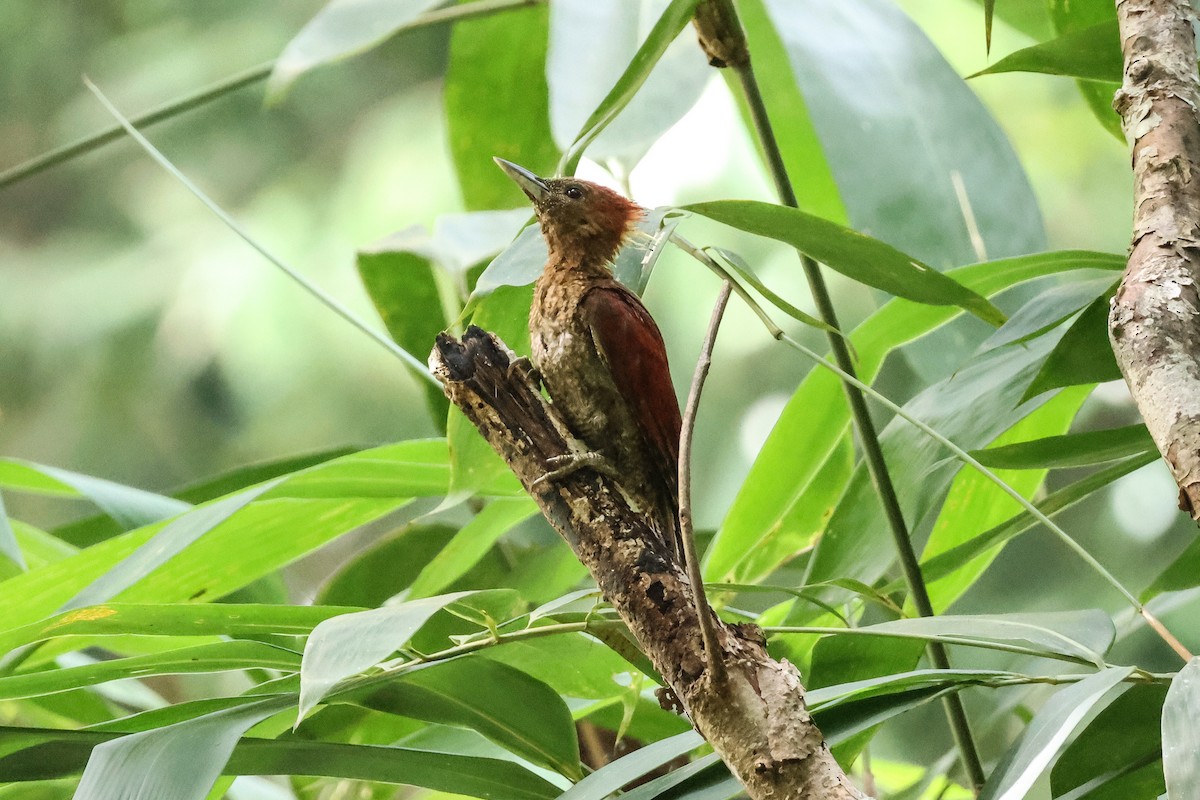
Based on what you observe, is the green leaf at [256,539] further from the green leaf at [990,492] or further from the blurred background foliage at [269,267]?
the blurred background foliage at [269,267]

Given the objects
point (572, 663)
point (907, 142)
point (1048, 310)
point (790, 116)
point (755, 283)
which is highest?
point (790, 116)

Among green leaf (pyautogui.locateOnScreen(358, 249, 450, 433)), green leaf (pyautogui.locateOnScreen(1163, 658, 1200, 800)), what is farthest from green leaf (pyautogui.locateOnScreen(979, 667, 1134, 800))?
green leaf (pyautogui.locateOnScreen(358, 249, 450, 433))

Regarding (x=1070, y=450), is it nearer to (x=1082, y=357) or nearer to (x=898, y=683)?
(x=1082, y=357)

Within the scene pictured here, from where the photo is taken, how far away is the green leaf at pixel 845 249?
0.80 m

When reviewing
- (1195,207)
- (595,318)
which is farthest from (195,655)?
(1195,207)

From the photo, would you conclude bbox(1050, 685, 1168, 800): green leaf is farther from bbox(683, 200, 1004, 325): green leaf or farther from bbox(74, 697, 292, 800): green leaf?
bbox(74, 697, 292, 800): green leaf

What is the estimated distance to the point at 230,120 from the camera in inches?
154

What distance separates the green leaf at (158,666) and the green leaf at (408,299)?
0.54m

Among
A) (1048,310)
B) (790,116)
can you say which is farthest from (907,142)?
(1048,310)

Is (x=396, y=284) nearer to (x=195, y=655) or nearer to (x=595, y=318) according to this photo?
(x=595, y=318)

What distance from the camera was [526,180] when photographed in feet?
4.46

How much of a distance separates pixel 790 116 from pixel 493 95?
0.38 meters

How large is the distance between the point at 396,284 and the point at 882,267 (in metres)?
0.73

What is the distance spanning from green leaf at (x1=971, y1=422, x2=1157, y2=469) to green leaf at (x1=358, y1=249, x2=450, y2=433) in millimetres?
711
